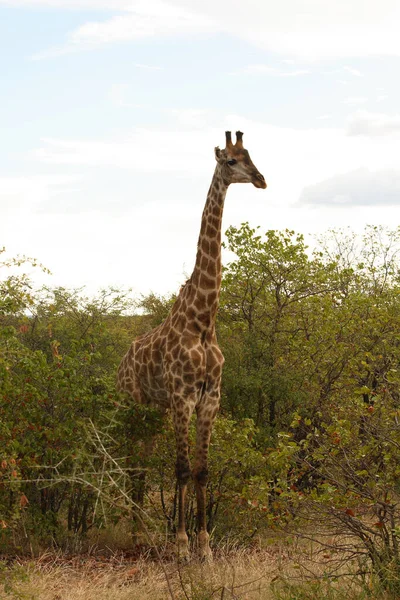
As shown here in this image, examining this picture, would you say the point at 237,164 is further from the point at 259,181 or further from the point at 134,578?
the point at 134,578

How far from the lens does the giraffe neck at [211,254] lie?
9.53m

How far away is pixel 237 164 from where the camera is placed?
30.7 ft

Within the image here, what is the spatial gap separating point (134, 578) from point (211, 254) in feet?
12.8

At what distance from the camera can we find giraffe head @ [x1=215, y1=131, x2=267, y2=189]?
9.25m

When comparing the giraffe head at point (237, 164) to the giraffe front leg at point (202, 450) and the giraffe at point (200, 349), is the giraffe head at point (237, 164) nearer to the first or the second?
the giraffe at point (200, 349)

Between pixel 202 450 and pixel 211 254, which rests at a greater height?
pixel 211 254

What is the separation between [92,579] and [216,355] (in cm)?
297

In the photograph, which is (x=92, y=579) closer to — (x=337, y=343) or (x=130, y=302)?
(x=337, y=343)

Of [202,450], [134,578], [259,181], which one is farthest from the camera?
[202,450]

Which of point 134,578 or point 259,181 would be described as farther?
point 259,181

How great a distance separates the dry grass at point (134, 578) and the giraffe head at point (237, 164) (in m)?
4.35

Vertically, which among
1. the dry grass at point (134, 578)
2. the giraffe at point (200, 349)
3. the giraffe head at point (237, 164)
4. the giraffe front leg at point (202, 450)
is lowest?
the dry grass at point (134, 578)

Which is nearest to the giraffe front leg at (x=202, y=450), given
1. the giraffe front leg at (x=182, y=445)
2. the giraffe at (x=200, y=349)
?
the giraffe at (x=200, y=349)

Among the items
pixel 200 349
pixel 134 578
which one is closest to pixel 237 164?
pixel 200 349
